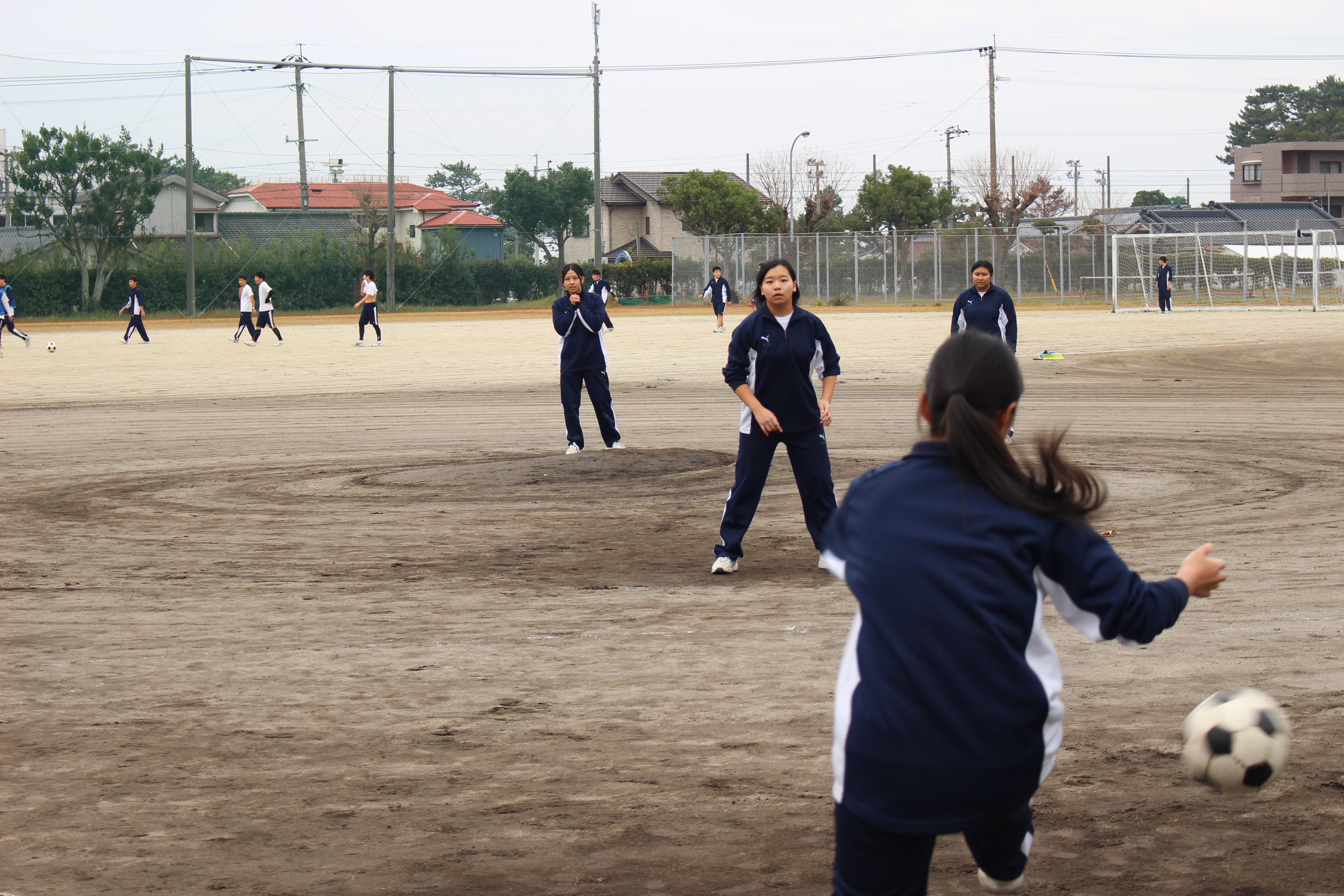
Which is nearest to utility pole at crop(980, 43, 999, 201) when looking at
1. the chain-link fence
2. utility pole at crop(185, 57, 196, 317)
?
the chain-link fence

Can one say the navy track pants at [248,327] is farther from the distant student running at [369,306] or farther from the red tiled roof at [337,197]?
the red tiled roof at [337,197]

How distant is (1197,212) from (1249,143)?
40.1m

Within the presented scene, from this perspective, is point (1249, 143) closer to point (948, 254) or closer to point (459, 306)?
point (948, 254)

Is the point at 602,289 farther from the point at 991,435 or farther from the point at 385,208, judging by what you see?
the point at 385,208

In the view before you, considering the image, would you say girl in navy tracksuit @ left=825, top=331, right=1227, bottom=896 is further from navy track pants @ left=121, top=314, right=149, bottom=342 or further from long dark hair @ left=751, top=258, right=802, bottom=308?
navy track pants @ left=121, top=314, right=149, bottom=342

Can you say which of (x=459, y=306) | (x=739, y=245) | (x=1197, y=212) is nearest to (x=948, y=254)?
→ (x=739, y=245)

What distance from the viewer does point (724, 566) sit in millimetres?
7809

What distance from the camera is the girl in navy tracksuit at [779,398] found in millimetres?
7449

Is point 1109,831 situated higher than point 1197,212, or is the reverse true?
point 1197,212

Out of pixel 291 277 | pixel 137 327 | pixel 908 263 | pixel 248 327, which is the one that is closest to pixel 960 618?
pixel 248 327

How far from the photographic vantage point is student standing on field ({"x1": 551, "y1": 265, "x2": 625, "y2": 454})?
41.0 ft

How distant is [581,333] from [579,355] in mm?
223

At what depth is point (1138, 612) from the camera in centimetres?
254

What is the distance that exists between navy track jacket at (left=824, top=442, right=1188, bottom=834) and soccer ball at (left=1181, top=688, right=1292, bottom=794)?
1.97 ft
